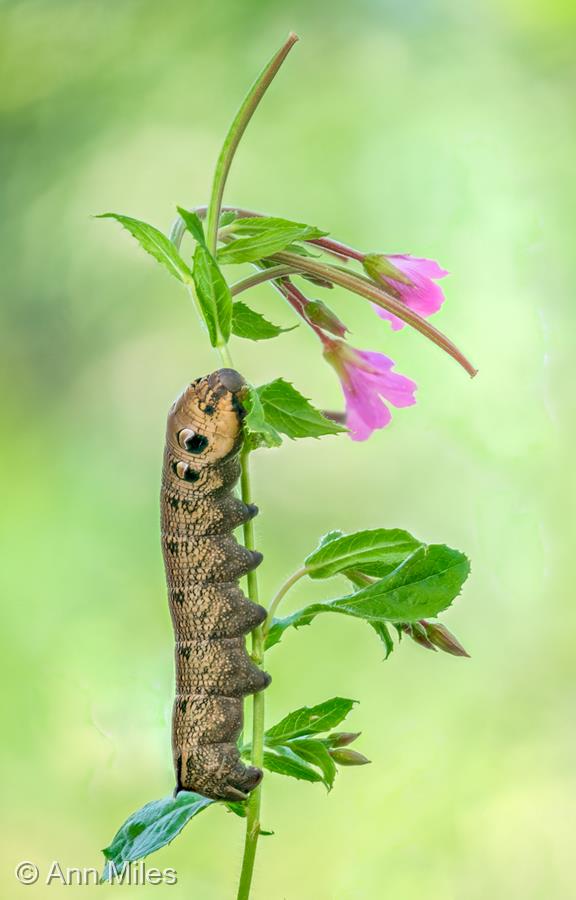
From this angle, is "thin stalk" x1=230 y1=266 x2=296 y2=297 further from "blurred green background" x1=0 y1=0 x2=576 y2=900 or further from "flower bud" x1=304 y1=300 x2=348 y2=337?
"blurred green background" x1=0 y1=0 x2=576 y2=900

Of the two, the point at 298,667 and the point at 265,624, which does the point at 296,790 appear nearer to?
the point at 298,667

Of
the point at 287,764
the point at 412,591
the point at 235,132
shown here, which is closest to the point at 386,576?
the point at 412,591

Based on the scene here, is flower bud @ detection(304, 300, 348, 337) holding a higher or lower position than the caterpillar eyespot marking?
higher

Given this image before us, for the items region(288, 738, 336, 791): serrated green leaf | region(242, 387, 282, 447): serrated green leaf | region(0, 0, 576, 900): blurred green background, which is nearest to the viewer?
region(242, 387, 282, 447): serrated green leaf

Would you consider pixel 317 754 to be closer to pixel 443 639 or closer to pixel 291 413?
pixel 443 639

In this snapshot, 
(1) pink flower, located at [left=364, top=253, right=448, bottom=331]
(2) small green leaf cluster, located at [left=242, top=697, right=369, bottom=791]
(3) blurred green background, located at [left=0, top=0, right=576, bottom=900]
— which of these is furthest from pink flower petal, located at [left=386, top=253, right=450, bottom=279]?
(3) blurred green background, located at [left=0, top=0, right=576, bottom=900]

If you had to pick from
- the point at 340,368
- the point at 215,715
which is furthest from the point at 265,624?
the point at 340,368

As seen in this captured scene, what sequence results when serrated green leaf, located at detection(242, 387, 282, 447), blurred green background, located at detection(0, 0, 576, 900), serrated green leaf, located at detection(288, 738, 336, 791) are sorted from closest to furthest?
serrated green leaf, located at detection(242, 387, 282, 447), serrated green leaf, located at detection(288, 738, 336, 791), blurred green background, located at detection(0, 0, 576, 900)
